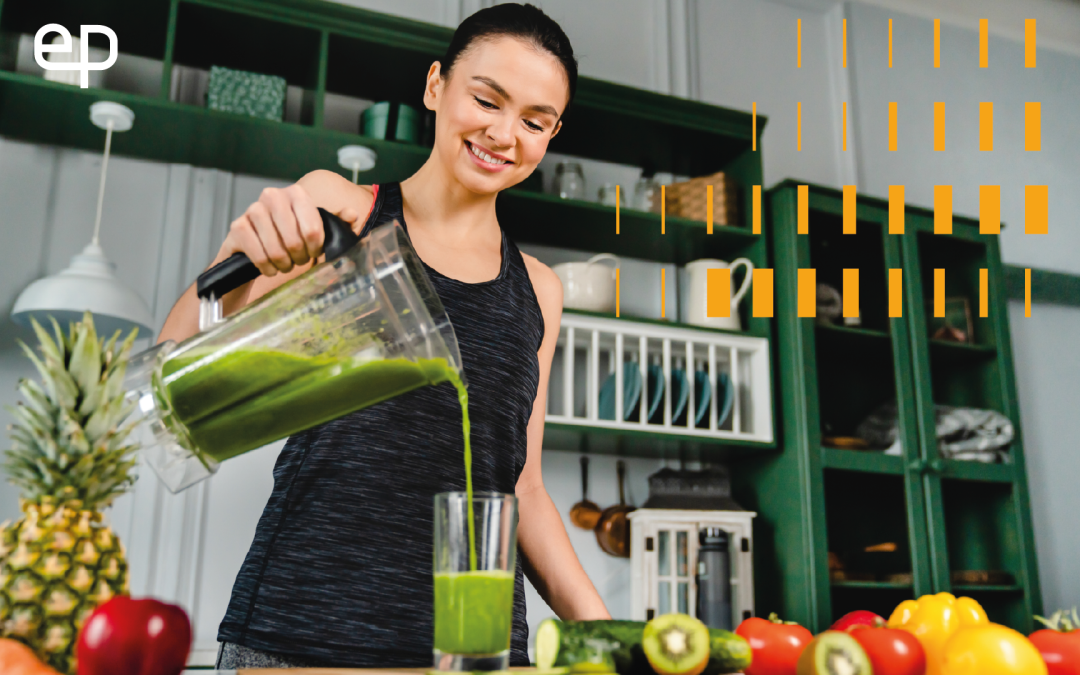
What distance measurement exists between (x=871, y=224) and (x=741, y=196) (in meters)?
0.47

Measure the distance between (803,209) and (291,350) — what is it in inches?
86.2

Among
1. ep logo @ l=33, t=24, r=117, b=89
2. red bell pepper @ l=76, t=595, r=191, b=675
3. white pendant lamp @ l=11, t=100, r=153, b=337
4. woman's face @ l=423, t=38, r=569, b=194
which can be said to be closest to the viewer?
red bell pepper @ l=76, t=595, r=191, b=675

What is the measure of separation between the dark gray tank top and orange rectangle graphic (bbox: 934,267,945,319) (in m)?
2.36

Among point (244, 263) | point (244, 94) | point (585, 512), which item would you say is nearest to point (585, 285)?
point (585, 512)

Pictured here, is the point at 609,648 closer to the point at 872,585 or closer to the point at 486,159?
the point at 486,159

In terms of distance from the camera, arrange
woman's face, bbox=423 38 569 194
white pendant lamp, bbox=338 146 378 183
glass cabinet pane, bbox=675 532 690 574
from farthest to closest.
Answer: glass cabinet pane, bbox=675 532 690 574 < white pendant lamp, bbox=338 146 378 183 < woman's face, bbox=423 38 569 194

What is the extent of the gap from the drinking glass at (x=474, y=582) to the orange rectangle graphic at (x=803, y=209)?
2.14 m

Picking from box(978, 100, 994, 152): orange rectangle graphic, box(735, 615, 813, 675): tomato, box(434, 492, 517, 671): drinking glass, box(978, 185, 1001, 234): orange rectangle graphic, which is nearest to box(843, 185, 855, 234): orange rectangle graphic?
box(978, 185, 1001, 234): orange rectangle graphic

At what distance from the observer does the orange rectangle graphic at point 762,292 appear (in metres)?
2.57

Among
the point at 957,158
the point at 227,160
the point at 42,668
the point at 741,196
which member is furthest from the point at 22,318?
the point at 957,158

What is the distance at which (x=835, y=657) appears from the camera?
2.27 ft

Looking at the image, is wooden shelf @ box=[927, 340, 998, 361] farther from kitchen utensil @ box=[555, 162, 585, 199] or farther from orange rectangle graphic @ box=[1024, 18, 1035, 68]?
orange rectangle graphic @ box=[1024, 18, 1035, 68]

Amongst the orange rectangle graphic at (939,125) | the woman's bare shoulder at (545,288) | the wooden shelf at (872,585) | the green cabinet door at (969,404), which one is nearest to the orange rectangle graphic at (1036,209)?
the orange rectangle graphic at (939,125)

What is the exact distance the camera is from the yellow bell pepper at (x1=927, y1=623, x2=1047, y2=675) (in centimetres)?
66
